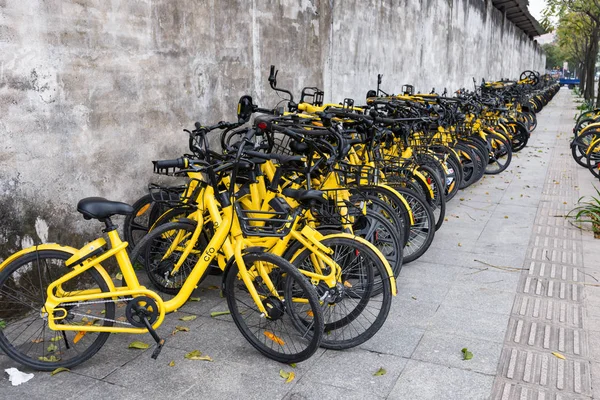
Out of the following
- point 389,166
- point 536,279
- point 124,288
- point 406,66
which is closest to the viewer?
point 124,288

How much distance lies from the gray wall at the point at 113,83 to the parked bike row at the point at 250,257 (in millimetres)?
472

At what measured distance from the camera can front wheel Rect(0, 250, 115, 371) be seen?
321 centimetres

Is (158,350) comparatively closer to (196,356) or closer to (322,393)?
(196,356)

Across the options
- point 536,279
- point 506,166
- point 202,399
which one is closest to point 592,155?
point 506,166

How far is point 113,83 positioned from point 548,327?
11.8ft

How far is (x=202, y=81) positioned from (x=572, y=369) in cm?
393

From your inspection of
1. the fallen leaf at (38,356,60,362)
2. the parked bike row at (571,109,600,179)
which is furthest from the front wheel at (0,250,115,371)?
the parked bike row at (571,109,600,179)

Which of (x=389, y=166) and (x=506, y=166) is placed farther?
(x=506, y=166)

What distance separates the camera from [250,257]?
3270mm

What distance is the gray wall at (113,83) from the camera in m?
3.91

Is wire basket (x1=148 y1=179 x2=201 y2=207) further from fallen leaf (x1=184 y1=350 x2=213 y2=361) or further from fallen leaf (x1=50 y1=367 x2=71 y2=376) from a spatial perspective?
fallen leaf (x1=50 y1=367 x2=71 y2=376)

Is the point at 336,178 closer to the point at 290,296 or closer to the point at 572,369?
the point at 290,296

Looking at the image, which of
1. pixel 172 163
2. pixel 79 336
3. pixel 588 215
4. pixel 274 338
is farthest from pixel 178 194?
pixel 588 215

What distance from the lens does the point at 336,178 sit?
13.9 feet
